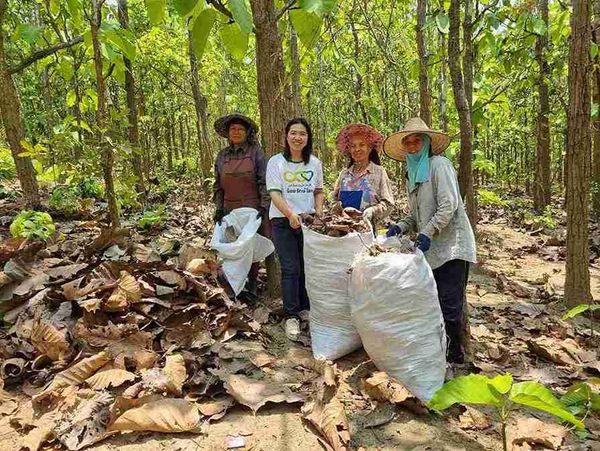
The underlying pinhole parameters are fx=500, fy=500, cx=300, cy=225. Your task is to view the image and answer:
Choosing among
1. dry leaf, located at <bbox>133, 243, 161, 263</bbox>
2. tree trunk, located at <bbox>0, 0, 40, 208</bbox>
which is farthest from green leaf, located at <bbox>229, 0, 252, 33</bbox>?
tree trunk, located at <bbox>0, 0, 40, 208</bbox>

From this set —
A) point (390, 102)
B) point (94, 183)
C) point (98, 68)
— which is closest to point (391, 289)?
point (98, 68)

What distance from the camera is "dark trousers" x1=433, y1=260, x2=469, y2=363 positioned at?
3.28m

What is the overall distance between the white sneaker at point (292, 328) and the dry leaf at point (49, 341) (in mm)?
1489

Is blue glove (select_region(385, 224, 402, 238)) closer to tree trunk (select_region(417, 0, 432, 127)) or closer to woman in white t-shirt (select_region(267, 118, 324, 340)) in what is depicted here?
woman in white t-shirt (select_region(267, 118, 324, 340))

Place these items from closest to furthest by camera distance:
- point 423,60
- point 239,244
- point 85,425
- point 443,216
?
point 85,425, point 443,216, point 239,244, point 423,60

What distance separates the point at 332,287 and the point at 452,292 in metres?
0.79

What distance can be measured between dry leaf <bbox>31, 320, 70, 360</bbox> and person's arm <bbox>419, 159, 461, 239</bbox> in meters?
2.36

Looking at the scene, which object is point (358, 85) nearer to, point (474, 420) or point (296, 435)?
point (474, 420)

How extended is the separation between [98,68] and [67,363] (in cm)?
265

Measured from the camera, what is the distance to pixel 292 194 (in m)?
3.91

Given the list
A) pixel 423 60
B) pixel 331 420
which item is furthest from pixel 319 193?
pixel 423 60

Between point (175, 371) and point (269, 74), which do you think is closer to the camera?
point (175, 371)

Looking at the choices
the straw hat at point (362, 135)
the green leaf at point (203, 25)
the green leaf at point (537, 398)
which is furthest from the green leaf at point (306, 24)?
the straw hat at point (362, 135)

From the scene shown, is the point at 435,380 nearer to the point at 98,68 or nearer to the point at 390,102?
the point at 98,68
